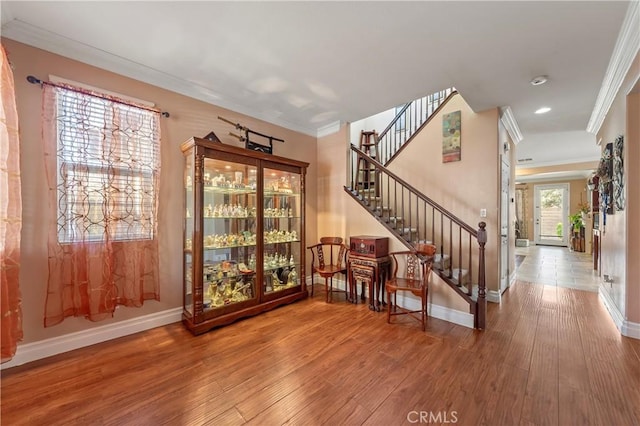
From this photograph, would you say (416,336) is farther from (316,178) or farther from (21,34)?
(21,34)

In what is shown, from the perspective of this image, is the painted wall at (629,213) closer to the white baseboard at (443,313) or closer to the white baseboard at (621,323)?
the white baseboard at (621,323)

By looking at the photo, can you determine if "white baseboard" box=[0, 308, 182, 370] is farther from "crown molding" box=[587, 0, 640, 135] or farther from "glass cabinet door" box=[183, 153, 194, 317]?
"crown molding" box=[587, 0, 640, 135]

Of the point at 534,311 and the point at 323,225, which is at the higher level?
the point at 323,225

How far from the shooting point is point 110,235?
2385 millimetres

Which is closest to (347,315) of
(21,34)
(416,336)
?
(416,336)

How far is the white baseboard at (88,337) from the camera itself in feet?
6.76

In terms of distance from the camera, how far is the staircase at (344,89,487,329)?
2.82 meters

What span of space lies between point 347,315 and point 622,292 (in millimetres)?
2913

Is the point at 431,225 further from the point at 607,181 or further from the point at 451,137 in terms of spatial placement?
the point at 607,181

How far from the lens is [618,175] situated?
2799 millimetres

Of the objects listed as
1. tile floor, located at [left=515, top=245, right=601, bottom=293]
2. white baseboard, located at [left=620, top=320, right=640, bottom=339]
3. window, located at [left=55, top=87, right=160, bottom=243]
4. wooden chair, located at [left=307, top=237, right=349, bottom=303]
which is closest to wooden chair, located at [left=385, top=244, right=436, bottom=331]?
wooden chair, located at [left=307, top=237, right=349, bottom=303]

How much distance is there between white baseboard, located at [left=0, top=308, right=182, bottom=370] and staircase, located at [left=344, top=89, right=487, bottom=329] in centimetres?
290

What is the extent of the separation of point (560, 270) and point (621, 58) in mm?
4804

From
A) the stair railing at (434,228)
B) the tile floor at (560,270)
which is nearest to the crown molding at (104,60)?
the stair railing at (434,228)
